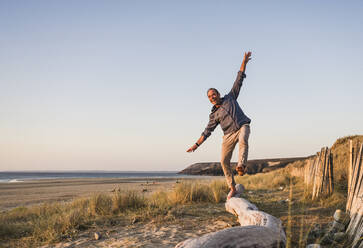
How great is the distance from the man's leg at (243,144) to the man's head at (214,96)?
0.79 meters

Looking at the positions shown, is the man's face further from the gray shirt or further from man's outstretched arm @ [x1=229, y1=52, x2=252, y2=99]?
man's outstretched arm @ [x1=229, y1=52, x2=252, y2=99]

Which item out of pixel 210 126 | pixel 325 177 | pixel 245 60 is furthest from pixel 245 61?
pixel 325 177

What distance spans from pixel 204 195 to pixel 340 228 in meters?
4.04

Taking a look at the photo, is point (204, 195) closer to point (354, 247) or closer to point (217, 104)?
point (217, 104)

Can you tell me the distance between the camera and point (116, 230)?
4727 mm

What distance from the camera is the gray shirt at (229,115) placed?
5277 millimetres

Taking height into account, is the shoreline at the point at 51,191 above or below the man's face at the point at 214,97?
below

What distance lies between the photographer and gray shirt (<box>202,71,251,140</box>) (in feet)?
17.3

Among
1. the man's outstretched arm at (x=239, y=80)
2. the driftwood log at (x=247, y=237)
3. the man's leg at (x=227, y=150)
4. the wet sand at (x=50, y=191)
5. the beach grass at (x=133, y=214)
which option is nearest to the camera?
the driftwood log at (x=247, y=237)

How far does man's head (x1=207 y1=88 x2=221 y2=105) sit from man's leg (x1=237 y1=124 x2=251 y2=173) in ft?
2.60

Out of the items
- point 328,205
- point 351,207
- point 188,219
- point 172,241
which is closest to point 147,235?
point 172,241

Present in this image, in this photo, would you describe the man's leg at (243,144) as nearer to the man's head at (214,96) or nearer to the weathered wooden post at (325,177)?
the man's head at (214,96)

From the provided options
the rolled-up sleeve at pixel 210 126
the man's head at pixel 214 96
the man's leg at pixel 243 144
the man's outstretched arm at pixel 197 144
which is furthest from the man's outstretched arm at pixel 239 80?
the man's outstretched arm at pixel 197 144

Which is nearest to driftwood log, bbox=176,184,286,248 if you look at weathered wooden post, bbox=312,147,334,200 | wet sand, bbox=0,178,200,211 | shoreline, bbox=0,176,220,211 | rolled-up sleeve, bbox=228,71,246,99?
rolled-up sleeve, bbox=228,71,246,99
